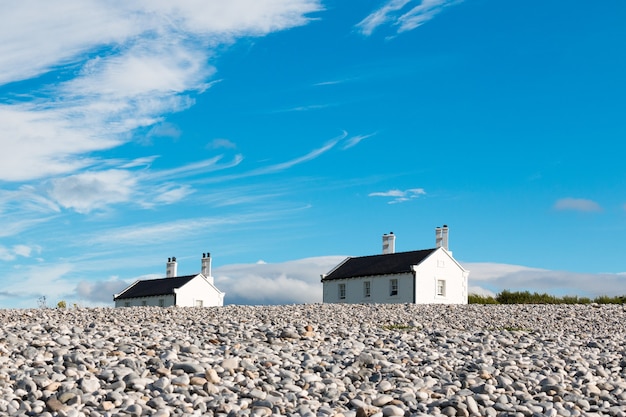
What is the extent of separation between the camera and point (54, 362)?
958 centimetres

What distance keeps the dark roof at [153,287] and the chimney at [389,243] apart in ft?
44.6

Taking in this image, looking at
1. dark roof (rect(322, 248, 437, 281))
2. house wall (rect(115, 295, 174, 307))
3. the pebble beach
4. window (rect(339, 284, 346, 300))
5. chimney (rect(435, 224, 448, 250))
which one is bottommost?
the pebble beach

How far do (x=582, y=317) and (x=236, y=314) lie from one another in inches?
408

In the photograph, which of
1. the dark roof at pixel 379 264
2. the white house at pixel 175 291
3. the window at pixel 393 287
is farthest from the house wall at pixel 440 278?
the white house at pixel 175 291

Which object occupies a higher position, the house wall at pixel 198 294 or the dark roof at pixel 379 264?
the dark roof at pixel 379 264

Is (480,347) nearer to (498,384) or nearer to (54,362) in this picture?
(498,384)

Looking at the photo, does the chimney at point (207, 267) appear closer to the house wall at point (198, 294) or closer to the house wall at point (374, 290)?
the house wall at point (198, 294)

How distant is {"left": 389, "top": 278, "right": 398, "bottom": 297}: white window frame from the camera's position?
130 feet

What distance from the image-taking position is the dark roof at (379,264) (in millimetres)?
39875

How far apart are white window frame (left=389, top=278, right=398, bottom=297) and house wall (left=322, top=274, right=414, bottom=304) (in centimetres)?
6

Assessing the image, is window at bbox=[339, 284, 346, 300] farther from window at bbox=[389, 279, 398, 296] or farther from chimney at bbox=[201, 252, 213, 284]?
chimney at bbox=[201, 252, 213, 284]

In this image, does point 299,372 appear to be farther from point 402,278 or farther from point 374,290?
point 374,290

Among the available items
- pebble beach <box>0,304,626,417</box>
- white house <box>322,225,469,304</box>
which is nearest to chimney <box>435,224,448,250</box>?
white house <box>322,225,469,304</box>

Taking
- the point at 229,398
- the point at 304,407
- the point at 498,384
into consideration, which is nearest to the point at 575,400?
the point at 498,384
